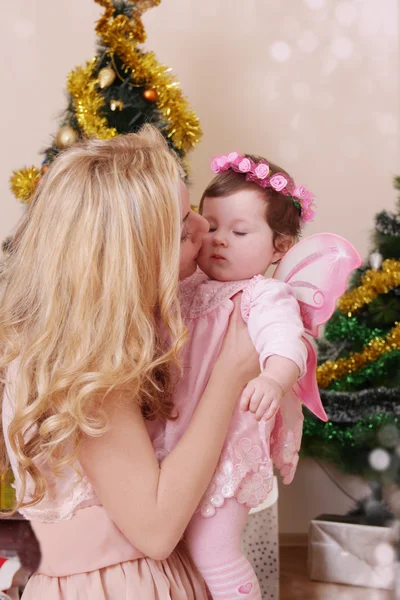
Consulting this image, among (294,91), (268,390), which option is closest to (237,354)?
(268,390)

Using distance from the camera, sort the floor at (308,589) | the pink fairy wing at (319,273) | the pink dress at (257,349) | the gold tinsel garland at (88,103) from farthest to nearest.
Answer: the floor at (308,589) < the gold tinsel garland at (88,103) < the pink fairy wing at (319,273) < the pink dress at (257,349)

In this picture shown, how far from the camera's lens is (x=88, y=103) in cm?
199

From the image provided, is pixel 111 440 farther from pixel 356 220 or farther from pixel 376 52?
pixel 376 52

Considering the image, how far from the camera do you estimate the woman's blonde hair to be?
981 mm

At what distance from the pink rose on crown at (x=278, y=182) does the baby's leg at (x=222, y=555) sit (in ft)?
1.82

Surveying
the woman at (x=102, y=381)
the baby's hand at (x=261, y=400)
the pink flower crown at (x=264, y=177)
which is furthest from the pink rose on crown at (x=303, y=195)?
the baby's hand at (x=261, y=400)

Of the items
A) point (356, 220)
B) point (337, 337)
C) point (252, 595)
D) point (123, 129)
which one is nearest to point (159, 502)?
point (252, 595)

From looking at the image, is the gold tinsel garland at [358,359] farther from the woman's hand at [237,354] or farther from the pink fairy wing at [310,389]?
the woman's hand at [237,354]

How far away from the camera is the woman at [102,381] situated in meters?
0.98

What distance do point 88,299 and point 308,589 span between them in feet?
6.03

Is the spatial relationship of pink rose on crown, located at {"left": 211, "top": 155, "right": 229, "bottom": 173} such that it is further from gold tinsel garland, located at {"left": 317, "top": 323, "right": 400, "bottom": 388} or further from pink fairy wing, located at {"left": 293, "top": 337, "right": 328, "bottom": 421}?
gold tinsel garland, located at {"left": 317, "top": 323, "right": 400, "bottom": 388}

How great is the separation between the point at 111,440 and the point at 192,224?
38cm

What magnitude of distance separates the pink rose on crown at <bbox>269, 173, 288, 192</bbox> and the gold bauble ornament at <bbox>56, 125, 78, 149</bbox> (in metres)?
0.88

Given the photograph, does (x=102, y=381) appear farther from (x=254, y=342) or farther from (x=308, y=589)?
(x=308, y=589)
